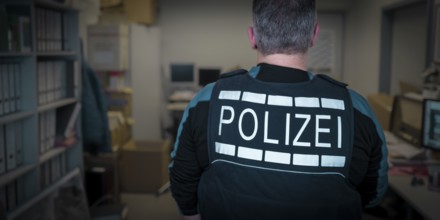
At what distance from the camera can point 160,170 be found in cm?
422

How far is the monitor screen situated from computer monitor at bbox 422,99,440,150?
379cm

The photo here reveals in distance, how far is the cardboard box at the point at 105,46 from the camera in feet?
14.1

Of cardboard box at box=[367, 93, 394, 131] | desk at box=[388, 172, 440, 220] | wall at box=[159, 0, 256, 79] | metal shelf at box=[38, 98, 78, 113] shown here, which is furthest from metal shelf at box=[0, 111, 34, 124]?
wall at box=[159, 0, 256, 79]

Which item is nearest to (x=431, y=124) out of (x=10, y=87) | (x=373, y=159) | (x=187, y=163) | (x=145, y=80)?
(x=373, y=159)

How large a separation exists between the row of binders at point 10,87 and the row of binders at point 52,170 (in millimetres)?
548

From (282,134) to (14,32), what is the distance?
183cm

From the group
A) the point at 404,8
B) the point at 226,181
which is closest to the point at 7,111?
the point at 226,181

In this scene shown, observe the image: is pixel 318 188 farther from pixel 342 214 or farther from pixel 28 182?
pixel 28 182

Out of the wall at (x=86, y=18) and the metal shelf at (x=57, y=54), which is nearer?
the metal shelf at (x=57, y=54)

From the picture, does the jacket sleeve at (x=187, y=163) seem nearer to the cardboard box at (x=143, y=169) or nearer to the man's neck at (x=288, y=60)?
the man's neck at (x=288, y=60)

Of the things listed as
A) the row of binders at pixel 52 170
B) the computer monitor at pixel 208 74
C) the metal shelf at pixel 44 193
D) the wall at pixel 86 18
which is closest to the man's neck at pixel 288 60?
the metal shelf at pixel 44 193

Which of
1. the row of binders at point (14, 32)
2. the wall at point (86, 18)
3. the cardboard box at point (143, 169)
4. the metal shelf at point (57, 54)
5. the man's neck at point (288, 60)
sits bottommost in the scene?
the cardboard box at point (143, 169)

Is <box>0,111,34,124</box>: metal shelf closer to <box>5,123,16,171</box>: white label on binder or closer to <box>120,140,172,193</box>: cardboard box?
<box>5,123,16,171</box>: white label on binder

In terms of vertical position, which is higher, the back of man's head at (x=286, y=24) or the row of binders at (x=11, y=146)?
the back of man's head at (x=286, y=24)
